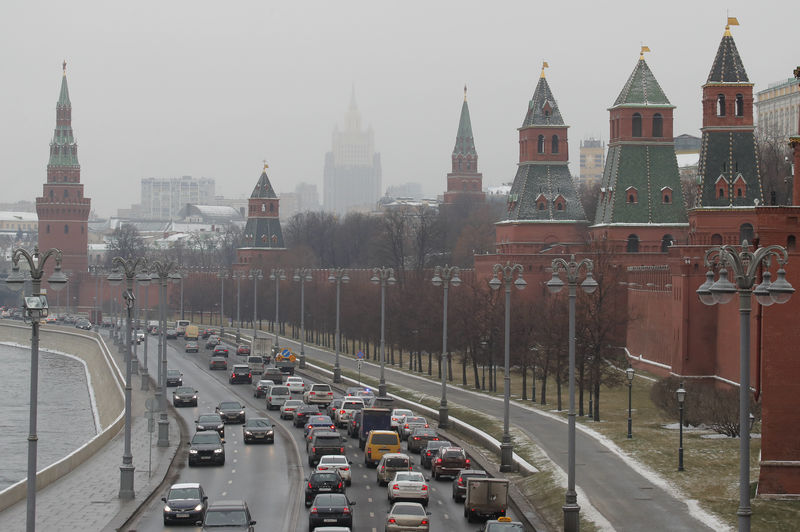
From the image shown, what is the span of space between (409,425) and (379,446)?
7385 millimetres

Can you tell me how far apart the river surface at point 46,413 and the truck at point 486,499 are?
22477mm

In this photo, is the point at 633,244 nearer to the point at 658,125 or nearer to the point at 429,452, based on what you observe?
the point at 658,125

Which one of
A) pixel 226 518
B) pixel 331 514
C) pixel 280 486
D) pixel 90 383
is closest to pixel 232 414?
pixel 280 486

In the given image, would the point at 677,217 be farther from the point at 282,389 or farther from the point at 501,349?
the point at 282,389

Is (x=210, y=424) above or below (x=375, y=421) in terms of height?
below

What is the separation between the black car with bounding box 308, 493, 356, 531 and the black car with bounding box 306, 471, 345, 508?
3508 mm

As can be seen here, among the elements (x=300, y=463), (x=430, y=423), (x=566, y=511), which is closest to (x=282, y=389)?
(x=430, y=423)

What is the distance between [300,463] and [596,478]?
11383 millimetres

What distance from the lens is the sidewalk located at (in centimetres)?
3356

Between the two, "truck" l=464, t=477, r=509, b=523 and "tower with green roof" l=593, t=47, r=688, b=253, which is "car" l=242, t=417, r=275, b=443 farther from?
"tower with green roof" l=593, t=47, r=688, b=253

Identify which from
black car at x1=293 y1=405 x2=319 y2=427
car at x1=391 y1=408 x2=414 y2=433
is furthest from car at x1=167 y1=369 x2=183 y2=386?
car at x1=391 y1=408 x2=414 y2=433

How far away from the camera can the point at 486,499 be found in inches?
1308

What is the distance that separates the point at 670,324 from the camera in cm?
7712

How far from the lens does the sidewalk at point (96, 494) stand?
33562mm
